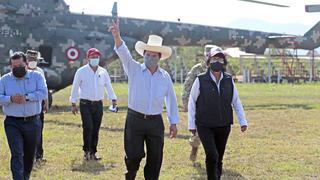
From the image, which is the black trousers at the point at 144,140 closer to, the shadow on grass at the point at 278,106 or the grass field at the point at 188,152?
the grass field at the point at 188,152

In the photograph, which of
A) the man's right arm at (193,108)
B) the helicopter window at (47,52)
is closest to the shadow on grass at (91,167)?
the man's right arm at (193,108)

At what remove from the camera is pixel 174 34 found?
23.9 meters

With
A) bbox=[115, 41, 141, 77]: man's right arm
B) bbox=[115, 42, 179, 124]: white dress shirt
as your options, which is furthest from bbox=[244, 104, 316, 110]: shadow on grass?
bbox=[115, 41, 141, 77]: man's right arm

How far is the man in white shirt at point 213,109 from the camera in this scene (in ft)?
24.9

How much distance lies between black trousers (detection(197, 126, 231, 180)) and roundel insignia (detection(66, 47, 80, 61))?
44.3ft

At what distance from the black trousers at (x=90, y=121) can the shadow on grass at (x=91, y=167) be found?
0.96 ft

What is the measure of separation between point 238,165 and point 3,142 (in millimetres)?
4745

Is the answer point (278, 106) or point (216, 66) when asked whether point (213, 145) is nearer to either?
point (216, 66)

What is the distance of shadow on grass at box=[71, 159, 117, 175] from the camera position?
9.39 meters

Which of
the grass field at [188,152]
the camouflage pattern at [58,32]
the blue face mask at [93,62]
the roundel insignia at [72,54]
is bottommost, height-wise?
the grass field at [188,152]

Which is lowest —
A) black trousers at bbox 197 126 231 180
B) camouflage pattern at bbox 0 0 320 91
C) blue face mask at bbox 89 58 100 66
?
black trousers at bbox 197 126 231 180

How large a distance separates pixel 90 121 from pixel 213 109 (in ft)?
10.0

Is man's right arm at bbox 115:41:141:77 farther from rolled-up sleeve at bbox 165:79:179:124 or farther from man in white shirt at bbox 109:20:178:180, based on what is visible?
rolled-up sleeve at bbox 165:79:179:124

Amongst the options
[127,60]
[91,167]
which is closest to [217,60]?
[127,60]
